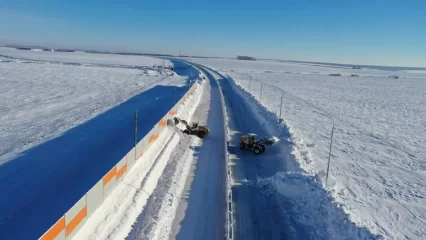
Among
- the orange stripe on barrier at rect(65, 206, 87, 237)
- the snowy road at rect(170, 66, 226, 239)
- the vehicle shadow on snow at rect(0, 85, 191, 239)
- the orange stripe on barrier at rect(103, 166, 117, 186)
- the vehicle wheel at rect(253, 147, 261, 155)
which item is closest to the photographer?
the orange stripe on barrier at rect(65, 206, 87, 237)

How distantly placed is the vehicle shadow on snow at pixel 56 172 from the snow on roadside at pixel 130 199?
1.09 meters

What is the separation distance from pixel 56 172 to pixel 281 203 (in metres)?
9.10

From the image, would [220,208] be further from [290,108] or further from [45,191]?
[290,108]

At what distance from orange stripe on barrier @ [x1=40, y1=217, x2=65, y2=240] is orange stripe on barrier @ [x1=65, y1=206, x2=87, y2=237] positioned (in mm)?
384

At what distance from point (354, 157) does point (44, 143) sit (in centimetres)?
1732

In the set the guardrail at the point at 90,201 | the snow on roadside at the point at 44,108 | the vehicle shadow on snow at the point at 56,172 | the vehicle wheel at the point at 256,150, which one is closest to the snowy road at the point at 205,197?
the vehicle wheel at the point at 256,150

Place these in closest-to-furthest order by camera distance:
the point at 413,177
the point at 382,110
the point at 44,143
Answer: the point at 413,177
the point at 44,143
the point at 382,110

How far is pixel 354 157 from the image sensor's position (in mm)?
20125

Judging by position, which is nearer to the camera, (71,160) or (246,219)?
(246,219)

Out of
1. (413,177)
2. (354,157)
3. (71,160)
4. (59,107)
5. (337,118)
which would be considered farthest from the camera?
(337,118)

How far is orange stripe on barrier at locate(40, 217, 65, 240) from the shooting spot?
25.2ft

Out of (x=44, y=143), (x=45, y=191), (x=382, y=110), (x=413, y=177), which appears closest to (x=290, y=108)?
(x=382, y=110)

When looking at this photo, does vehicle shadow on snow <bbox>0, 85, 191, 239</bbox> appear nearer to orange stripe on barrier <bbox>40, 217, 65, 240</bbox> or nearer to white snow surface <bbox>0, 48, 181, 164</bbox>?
white snow surface <bbox>0, 48, 181, 164</bbox>

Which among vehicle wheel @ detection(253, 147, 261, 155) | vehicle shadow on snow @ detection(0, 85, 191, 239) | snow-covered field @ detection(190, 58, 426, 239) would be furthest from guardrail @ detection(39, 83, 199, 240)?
vehicle wheel @ detection(253, 147, 261, 155)
